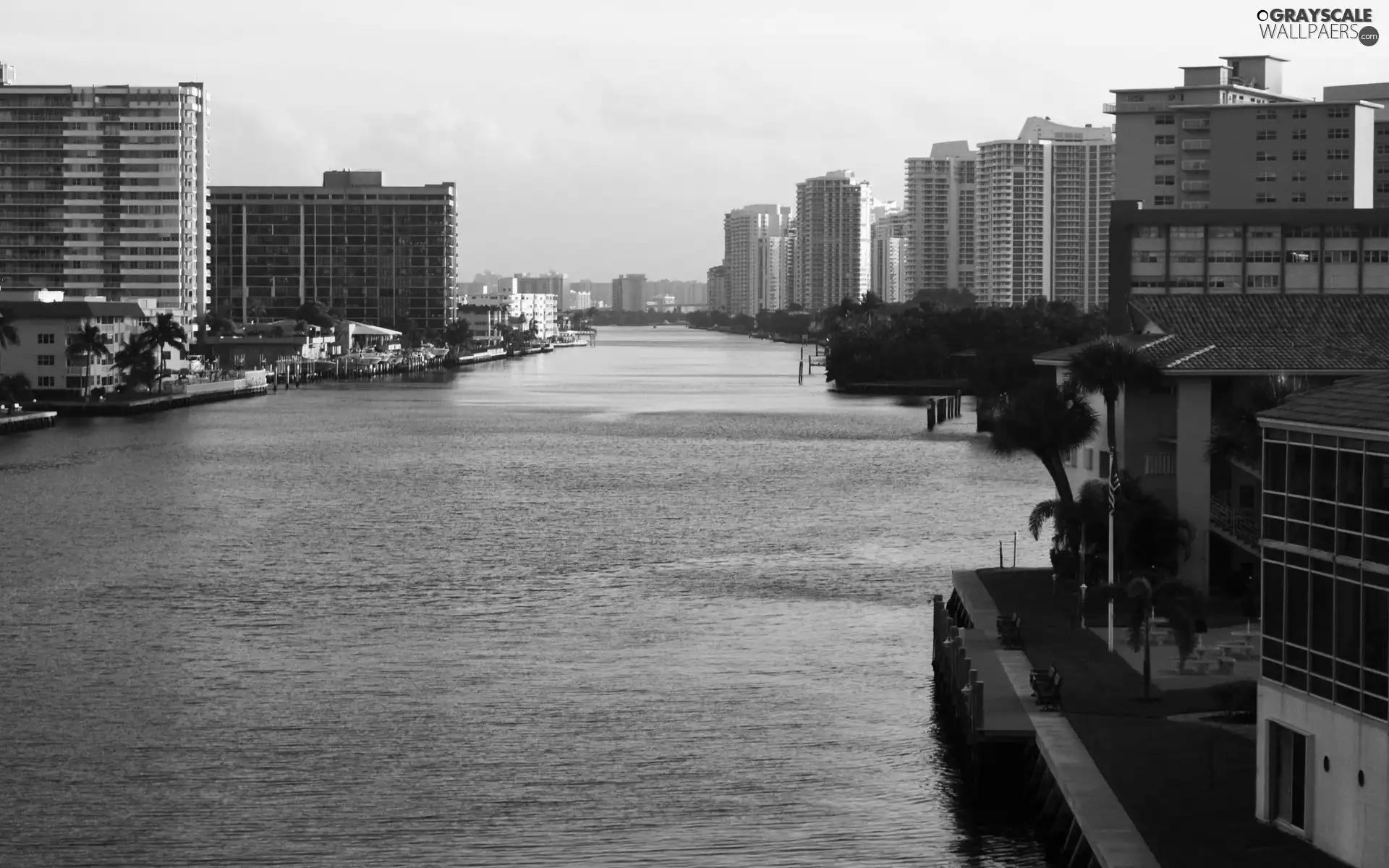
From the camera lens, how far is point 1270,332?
42531mm

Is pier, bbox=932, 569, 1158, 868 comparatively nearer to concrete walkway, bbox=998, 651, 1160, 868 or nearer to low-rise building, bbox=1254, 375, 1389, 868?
concrete walkway, bbox=998, 651, 1160, 868

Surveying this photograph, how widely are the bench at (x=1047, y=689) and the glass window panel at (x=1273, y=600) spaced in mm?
6155

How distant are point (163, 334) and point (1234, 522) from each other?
107m

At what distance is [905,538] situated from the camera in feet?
192

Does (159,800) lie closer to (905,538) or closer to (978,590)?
(978,590)

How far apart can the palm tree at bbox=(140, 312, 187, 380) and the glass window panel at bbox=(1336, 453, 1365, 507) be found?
118 m

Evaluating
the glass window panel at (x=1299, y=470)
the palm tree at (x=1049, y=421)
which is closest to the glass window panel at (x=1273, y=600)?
the glass window panel at (x=1299, y=470)

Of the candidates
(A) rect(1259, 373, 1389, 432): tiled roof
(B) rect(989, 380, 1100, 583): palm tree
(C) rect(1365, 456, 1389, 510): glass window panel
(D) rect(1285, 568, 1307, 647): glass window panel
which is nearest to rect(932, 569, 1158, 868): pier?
(D) rect(1285, 568, 1307, 647): glass window panel

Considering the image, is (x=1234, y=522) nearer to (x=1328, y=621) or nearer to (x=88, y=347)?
(x=1328, y=621)

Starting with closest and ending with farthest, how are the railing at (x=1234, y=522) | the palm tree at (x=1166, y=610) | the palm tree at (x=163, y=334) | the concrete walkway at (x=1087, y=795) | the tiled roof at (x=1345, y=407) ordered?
the tiled roof at (x=1345, y=407)
the concrete walkway at (x=1087, y=795)
the palm tree at (x=1166, y=610)
the railing at (x=1234, y=522)
the palm tree at (x=163, y=334)

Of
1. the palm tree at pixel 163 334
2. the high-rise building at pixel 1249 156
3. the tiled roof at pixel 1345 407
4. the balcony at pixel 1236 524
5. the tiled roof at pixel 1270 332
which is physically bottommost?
the balcony at pixel 1236 524

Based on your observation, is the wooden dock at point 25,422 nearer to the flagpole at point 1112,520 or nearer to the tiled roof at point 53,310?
the tiled roof at point 53,310

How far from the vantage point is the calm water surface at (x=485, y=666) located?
27.1m

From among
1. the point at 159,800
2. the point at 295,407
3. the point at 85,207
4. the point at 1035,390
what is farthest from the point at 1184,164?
the point at 85,207
